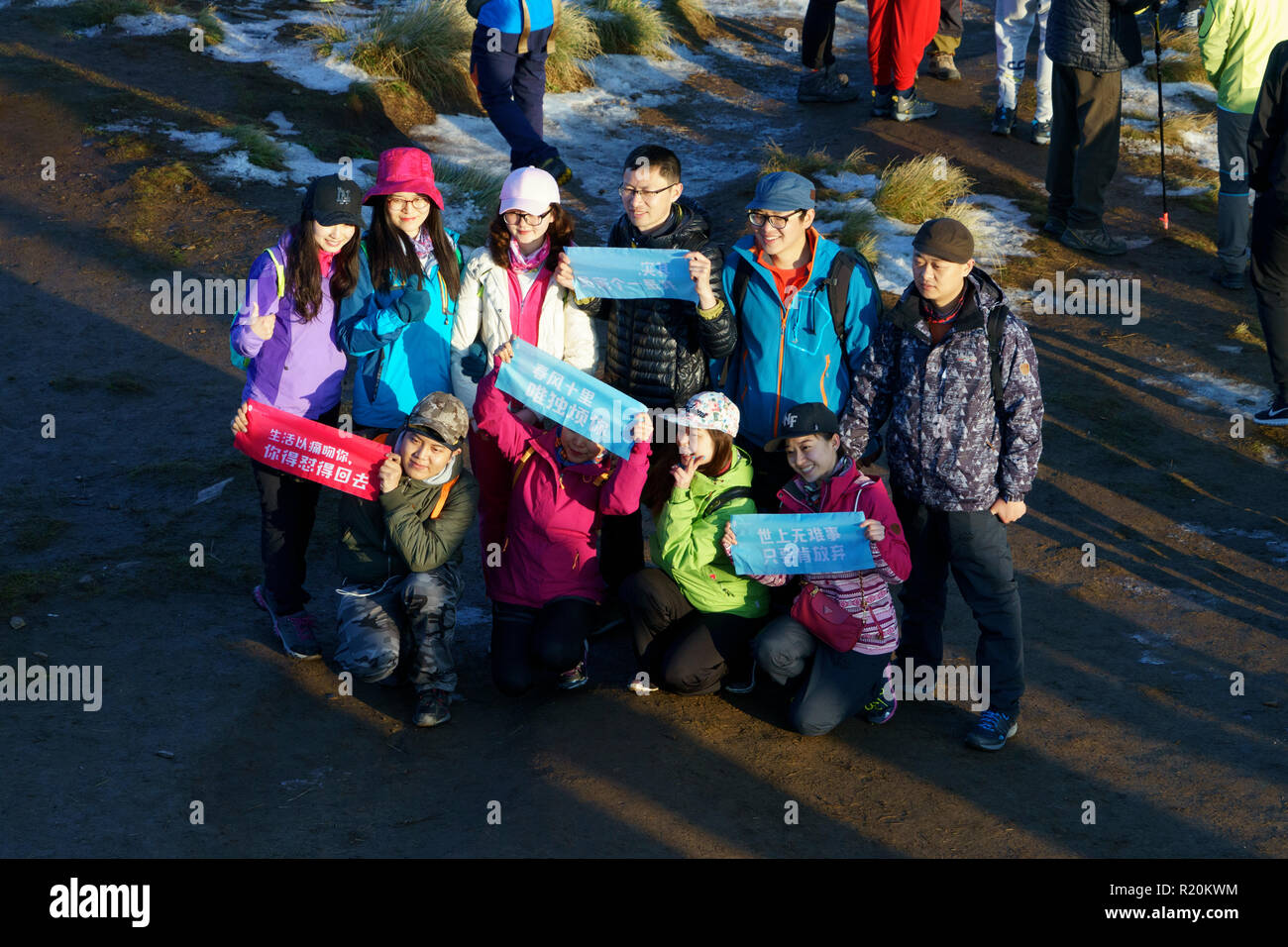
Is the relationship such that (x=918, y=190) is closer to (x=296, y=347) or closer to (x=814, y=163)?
(x=814, y=163)

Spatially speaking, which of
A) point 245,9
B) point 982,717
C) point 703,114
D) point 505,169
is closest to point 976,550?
point 982,717

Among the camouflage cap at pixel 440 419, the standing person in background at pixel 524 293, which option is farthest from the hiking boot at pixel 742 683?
the camouflage cap at pixel 440 419

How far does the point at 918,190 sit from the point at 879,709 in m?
6.29

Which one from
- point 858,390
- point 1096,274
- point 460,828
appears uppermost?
point 858,390

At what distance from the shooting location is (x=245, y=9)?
1362 centimetres

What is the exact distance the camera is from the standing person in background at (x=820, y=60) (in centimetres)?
1266

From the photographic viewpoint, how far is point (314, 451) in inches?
204

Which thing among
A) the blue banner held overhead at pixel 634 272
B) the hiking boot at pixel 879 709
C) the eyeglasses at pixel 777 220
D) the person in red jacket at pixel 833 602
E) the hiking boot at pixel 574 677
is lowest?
the hiking boot at pixel 574 677

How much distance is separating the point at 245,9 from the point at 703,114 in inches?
204

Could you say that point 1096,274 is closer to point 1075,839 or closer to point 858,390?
point 858,390

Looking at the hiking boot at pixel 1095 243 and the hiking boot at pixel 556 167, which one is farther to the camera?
the hiking boot at pixel 556 167

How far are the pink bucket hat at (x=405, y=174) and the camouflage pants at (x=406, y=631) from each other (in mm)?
1611

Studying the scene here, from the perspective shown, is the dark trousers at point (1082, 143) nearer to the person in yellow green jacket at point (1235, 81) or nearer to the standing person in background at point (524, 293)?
the person in yellow green jacket at point (1235, 81)

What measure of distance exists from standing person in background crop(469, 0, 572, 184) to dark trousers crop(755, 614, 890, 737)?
234 inches
